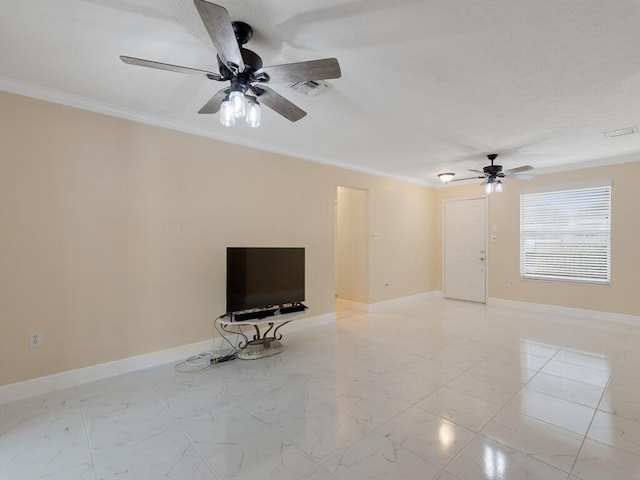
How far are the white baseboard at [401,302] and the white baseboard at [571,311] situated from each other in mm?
1189

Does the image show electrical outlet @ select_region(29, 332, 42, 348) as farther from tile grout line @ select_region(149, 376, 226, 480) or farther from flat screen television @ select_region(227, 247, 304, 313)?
flat screen television @ select_region(227, 247, 304, 313)

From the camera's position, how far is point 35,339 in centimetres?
263

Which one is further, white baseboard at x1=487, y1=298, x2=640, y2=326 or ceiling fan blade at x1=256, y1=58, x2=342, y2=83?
white baseboard at x1=487, y1=298, x2=640, y2=326

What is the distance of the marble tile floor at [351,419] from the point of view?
179 cm

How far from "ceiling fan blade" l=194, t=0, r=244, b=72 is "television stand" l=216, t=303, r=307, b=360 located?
2.48 meters

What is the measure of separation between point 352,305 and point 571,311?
3.71 m

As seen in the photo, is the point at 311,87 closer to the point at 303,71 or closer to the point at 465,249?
the point at 303,71

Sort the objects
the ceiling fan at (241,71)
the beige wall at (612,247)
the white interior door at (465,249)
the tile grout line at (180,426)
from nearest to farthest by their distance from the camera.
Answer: the ceiling fan at (241,71) < the tile grout line at (180,426) < the beige wall at (612,247) < the white interior door at (465,249)

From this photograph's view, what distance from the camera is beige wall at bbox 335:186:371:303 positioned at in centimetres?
561

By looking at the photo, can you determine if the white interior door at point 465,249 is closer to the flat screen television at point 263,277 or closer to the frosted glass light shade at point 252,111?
the flat screen television at point 263,277

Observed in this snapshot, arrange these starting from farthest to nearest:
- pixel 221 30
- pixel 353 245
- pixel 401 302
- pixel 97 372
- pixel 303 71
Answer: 1. pixel 401 302
2. pixel 353 245
3. pixel 97 372
4. pixel 303 71
5. pixel 221 30

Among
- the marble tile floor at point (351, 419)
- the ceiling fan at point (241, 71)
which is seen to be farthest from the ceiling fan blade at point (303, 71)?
the marble tile floor at point (351, 419)

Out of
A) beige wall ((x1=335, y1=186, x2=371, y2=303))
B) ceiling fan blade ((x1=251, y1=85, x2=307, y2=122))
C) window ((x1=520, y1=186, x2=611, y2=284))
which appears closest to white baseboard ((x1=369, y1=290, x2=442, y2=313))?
beige wall ((x1=335, y1=186, x2=371, y2=303))

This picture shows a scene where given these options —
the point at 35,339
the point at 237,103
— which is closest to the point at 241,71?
the point at 237,103
